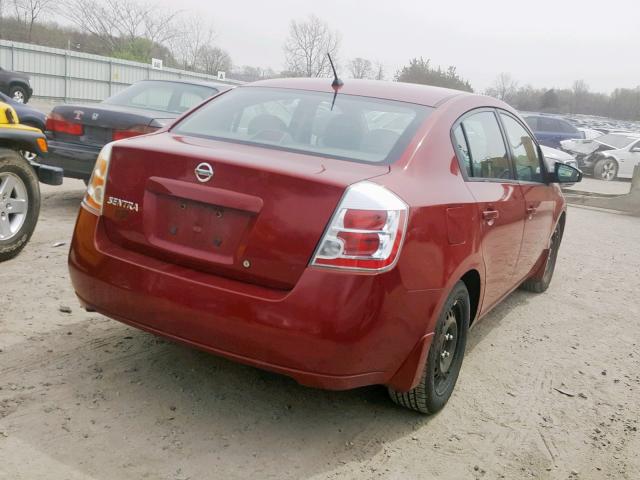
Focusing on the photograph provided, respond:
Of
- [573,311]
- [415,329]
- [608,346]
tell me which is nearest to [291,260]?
[415,329]

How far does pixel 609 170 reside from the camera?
2089 cm

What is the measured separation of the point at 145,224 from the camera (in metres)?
2.98

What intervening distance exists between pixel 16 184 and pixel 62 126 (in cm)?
212

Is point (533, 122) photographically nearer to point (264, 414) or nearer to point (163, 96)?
point (163, 96)

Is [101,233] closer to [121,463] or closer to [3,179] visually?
[121,463]

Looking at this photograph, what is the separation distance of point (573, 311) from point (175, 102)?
525 centimetres

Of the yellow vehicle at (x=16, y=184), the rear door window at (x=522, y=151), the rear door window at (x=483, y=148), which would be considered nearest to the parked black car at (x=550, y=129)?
the rear door window at (x=522, y=151)

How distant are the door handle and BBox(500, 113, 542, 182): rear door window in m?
0.81

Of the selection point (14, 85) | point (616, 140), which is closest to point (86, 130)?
point (14, 85)

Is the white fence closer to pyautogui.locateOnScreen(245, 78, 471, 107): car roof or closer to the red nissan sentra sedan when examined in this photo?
pyautogui.locateOnScreen(245, 78, 471, 107): car roof

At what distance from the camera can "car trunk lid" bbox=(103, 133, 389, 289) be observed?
2703 mm

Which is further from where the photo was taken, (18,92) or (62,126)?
(18,92)

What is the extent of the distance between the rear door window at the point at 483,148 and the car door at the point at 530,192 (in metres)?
0.18

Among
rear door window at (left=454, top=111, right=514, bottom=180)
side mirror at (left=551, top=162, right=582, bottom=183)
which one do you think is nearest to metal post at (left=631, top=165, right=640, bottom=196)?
side mirror at (left=551, top=162, right=582, bottom=183)
